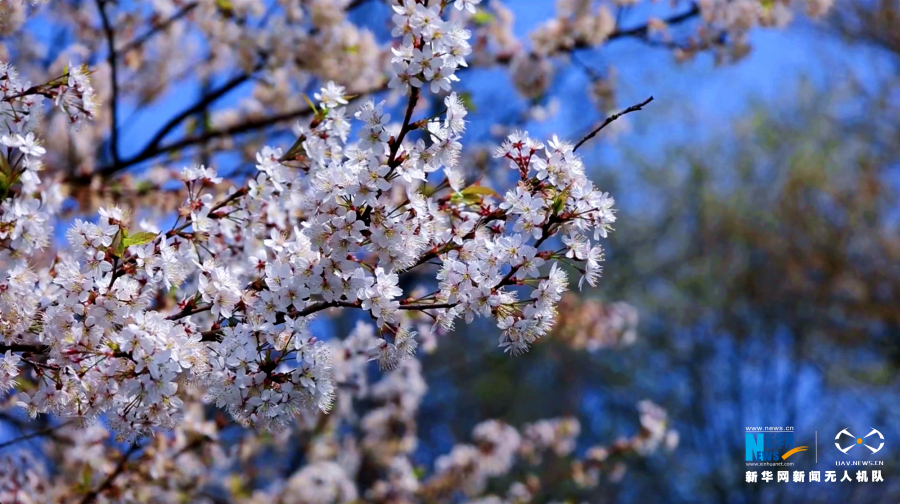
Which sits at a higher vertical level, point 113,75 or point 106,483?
point 113,75

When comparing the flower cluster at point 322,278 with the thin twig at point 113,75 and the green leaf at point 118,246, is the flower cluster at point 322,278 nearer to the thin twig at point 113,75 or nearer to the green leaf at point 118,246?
the green leaf at point 118,246

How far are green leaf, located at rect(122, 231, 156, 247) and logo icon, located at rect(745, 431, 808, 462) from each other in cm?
529

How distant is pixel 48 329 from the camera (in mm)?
1575

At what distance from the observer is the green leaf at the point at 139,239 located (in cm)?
164

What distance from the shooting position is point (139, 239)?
167 centimetres

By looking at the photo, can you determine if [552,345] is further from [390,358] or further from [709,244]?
[390,358]

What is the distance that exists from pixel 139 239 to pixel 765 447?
611 cm

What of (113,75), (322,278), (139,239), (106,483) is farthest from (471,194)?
(113,75)

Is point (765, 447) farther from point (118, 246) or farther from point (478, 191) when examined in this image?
point (118, 246)

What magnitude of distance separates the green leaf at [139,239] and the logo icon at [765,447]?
5287mm

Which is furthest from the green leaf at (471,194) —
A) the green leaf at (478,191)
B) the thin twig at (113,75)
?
the thin twig at (113,75)

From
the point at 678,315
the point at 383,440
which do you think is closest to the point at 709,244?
the point at 678,315

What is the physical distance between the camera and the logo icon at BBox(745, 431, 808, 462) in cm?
591

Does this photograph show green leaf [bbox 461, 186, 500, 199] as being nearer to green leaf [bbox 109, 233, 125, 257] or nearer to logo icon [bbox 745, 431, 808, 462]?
green leaf [bbox 109, 233, 125, 257]
